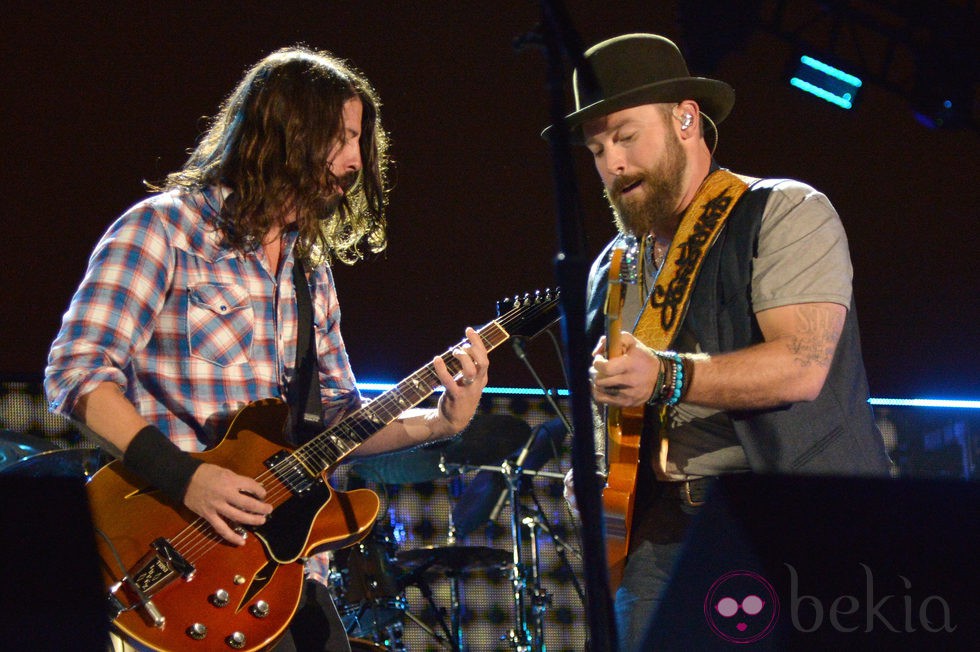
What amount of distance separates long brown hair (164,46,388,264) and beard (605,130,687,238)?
2.70 feet

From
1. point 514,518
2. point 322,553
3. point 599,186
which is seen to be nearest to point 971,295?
point 599,186

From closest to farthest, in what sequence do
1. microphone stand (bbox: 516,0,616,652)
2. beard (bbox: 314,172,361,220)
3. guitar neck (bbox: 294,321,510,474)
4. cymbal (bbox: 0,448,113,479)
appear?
microphone stand (bbox: 516,0,616,652) < guitar neck (bbox: 294,321,510,474) < beard (bbox: 314,172,361,220) < cymbal (bbox: 0,448,113,479)

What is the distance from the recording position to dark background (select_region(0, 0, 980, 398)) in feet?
20.0

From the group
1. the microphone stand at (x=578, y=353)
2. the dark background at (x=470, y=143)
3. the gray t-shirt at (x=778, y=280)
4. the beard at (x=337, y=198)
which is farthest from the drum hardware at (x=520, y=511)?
the microphone stand at (x=578, y=353)

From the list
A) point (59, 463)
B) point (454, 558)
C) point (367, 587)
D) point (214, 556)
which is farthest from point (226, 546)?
point (454, 558)

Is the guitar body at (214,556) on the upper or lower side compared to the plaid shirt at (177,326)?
lower

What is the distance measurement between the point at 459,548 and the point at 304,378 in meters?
2.82

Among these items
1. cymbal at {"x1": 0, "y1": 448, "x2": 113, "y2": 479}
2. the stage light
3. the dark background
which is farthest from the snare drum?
the stage light

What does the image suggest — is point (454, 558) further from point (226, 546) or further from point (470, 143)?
point (226, 546)

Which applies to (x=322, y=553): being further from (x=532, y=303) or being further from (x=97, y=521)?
(x=532, y=303)

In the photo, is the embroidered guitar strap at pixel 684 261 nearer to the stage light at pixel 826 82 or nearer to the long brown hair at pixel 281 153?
the long brown hair at pixel 281 153

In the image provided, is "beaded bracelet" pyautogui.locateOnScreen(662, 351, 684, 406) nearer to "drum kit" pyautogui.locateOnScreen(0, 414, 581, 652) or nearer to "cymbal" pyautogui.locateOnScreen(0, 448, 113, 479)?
"cymbal" pyautogui.locateOnScreen(0, 448, 113, 479)

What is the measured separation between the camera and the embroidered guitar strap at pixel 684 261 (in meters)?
2.80

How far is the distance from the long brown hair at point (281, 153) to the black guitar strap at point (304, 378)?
112 mm
